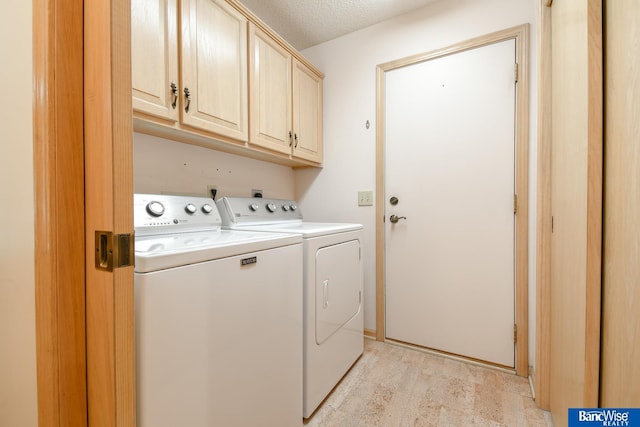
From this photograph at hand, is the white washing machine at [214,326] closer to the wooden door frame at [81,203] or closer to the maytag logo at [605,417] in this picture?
the wooden door frame at [81,203]

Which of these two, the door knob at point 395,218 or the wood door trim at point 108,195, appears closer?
the wood door trim at point 108,195

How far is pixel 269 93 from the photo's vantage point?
178cm

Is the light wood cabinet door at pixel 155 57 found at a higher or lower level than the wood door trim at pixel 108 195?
higher

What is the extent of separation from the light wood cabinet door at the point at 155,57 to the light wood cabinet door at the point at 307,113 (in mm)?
912

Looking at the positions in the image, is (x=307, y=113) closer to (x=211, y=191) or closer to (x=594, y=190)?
(x=211, y=191)

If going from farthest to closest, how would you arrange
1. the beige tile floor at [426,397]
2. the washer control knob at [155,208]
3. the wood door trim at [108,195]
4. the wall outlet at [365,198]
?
the wall outlet at [365,198]
the beige tile floor at [426,397]
the washer control knob at [155,208]
the wood door trim at [108,195]

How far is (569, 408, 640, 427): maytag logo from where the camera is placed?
0.59m

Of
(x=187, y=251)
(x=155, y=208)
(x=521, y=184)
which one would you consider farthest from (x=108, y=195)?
(x=521, y=184)

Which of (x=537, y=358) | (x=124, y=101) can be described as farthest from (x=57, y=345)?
(x=537, y=358)

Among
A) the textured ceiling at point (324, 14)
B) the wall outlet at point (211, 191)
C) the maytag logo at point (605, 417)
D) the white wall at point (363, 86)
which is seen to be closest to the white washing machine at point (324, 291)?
the wall outlet at point (211, 191)

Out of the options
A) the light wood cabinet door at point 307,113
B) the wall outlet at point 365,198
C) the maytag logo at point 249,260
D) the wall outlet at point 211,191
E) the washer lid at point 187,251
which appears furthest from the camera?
the wall outlet at point 365,198

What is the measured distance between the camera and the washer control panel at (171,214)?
1177 mm

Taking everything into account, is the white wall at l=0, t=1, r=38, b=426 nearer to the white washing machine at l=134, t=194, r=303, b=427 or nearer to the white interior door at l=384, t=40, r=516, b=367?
the white washing machine at l=134, t=194, r=303, b=427

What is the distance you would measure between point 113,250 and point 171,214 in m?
0.88
